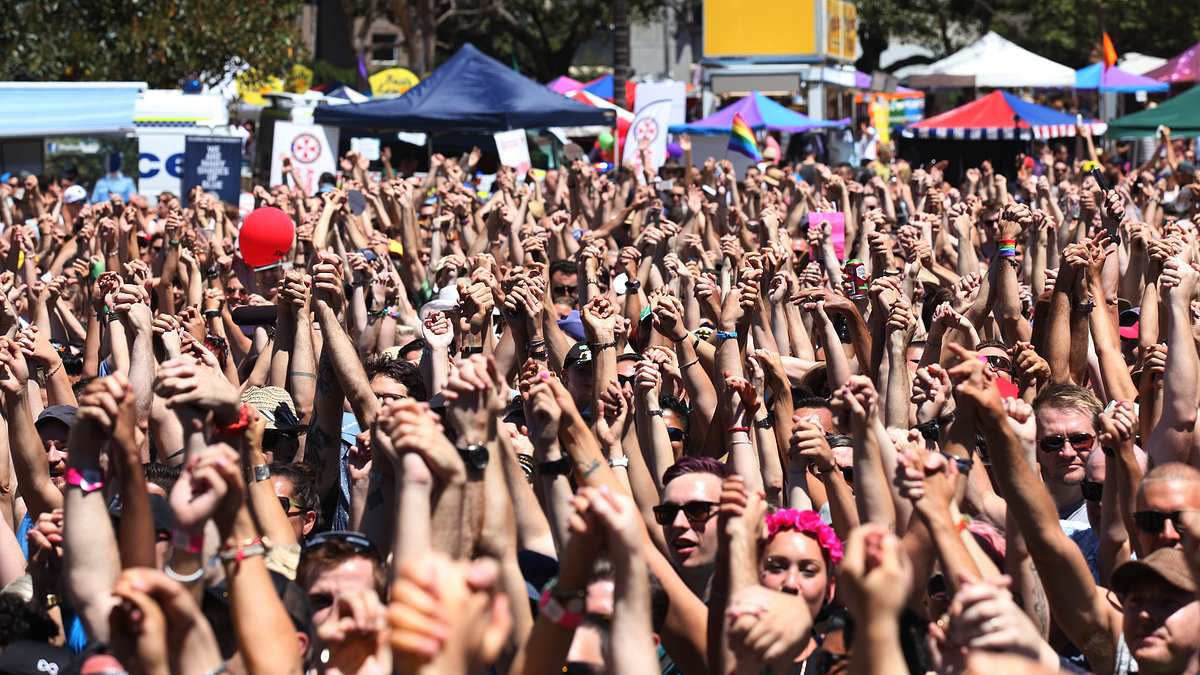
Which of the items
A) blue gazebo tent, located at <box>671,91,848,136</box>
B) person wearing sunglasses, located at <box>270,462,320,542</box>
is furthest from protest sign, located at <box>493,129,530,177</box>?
person wearing sunglasses, located at <box>270,462,320,542</box>

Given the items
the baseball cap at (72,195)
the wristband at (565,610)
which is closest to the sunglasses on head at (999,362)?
the wristband at (565,610)

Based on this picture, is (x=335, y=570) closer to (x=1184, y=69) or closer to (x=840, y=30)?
(x=1184, y=69)

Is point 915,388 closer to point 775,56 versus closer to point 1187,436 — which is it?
point 1187,436

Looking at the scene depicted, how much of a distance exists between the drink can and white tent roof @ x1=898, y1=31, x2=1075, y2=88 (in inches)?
987

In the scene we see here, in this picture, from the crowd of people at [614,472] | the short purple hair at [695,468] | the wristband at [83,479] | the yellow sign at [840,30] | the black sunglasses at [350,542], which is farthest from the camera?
the yellow sign at [840,30]

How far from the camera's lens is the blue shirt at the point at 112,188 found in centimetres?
1973

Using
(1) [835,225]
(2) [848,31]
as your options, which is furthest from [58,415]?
(2) [848,31]

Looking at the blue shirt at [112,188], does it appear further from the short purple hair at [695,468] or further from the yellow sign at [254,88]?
the short purple hair at [695,468]

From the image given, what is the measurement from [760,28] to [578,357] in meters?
26.0

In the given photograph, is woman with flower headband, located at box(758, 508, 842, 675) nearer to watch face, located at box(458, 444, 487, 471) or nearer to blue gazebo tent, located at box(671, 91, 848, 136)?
watch face, located at box(458, 444, 487, 471)

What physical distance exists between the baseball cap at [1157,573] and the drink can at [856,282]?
457 cm

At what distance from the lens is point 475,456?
421cm

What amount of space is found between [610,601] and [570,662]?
34 cm

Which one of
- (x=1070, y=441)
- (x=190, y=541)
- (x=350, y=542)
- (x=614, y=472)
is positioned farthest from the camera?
(x=1070, y=441)
